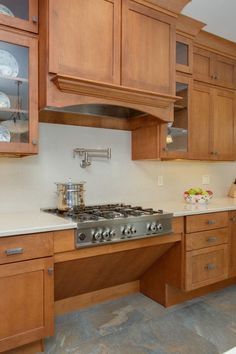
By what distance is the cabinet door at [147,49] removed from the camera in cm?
205

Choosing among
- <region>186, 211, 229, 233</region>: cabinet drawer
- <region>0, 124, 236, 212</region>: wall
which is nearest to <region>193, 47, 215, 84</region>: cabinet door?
<region>0, 124, 236, 212</region>: wall

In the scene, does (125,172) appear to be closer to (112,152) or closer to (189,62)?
(112,152)

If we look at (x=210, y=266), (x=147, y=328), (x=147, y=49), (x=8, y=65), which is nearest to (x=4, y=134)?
(x=8, y=65)

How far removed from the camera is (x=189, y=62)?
8.61ft

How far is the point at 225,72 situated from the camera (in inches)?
117

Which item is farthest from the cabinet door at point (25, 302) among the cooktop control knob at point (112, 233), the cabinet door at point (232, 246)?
the cabinet door at point (232, 246)

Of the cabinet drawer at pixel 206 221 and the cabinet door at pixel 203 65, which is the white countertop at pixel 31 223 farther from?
the cabinet door at pixel 203 65

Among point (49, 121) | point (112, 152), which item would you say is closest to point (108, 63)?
point (49, 121)

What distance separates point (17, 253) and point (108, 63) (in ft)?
4.65

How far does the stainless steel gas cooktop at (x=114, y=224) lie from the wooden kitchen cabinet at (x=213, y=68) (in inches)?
61.5

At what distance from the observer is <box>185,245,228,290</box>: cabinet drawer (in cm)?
226

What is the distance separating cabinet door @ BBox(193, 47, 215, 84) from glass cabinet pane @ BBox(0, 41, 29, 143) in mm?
1692

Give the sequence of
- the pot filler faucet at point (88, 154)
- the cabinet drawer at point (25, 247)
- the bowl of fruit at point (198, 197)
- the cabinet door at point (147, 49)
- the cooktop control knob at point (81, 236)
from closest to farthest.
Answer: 1. the cabinet drawer at point (25, 247)
2. the cooktop control knob at point (81, 236)
3. the cabinet door at point (147, 49)
4. the pot filler faucet at point (88, 154)
5. the bowl of fruit at point (198, 197)

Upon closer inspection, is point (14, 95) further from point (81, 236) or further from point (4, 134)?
point (81, 236)
